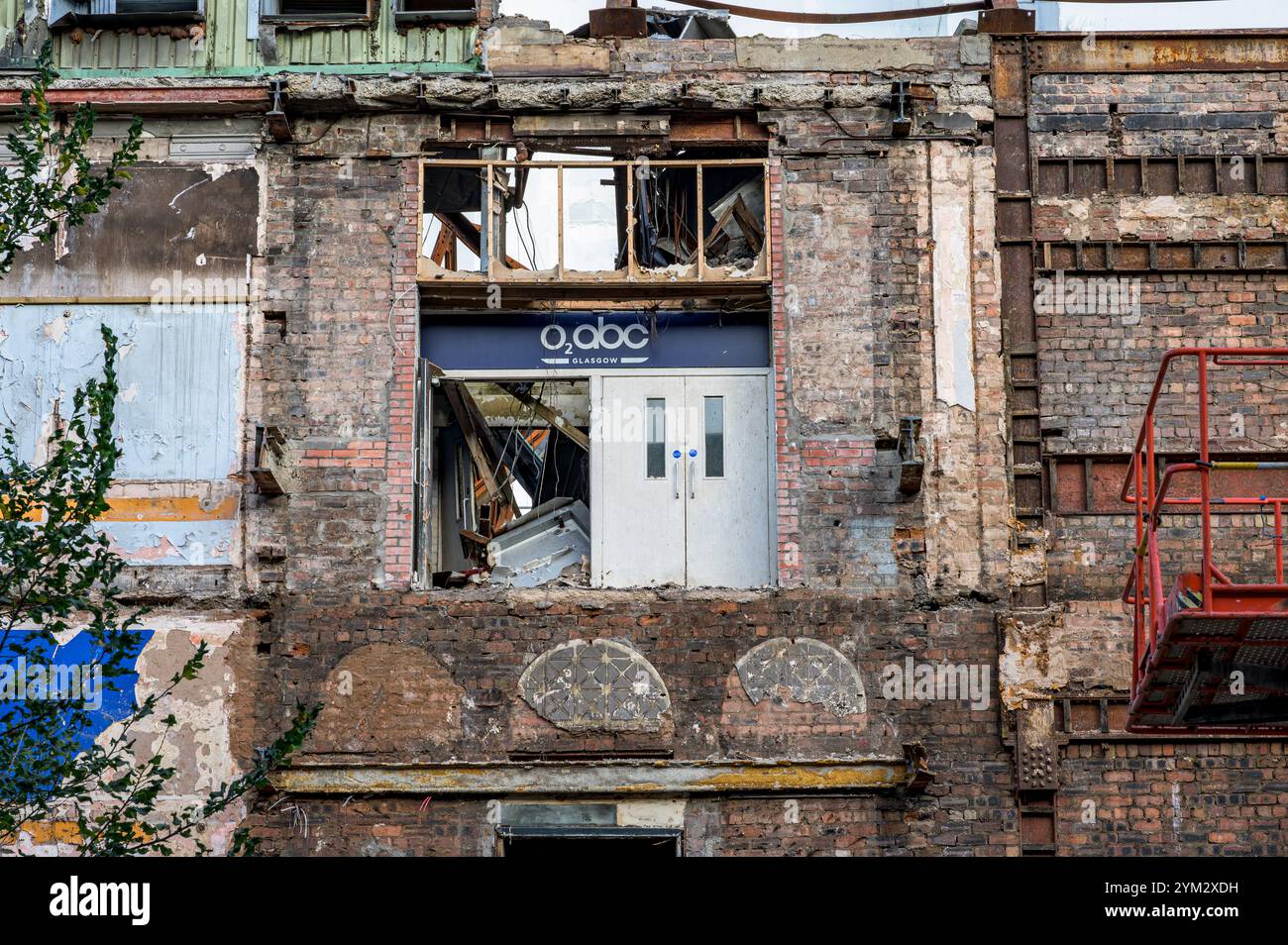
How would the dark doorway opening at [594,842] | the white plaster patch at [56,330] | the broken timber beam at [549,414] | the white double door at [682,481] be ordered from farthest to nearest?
the broken timber beam at [549,414] → the white plaster patch at [56,330] → the white double door at [682,481] → the dark doorway opening at [594,842]

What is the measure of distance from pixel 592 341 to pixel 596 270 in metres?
0.56

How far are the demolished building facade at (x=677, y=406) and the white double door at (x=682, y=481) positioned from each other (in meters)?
0.03

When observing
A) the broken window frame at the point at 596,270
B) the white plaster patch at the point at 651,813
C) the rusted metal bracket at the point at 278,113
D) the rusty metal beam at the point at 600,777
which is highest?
the rusted metal bracket at the point at 278,113

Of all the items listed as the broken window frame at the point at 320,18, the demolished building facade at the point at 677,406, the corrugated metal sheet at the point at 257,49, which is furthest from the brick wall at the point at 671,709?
the broken window frame at the point at 320,18

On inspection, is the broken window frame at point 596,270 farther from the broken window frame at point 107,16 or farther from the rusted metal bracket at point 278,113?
the broken window frame at point 107,16

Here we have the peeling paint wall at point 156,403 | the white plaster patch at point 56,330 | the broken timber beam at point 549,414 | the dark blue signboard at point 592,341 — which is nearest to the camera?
the peeling paint wall at point 156,403

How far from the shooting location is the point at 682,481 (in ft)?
46.6

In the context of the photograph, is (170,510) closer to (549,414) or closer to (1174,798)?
(549,414)

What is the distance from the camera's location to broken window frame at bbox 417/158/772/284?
47.0 feet

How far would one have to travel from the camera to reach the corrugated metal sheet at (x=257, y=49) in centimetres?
1476

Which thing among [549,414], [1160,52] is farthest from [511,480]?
[1160,52]

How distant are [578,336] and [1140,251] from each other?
446 centimetres

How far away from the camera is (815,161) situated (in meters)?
14.5

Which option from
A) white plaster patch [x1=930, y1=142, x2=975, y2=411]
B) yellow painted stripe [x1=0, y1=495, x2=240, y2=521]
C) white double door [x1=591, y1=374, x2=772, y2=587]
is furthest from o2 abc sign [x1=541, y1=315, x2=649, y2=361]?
yellow painted stripe [x1=0, y1=495, x2=240, y2=521]
